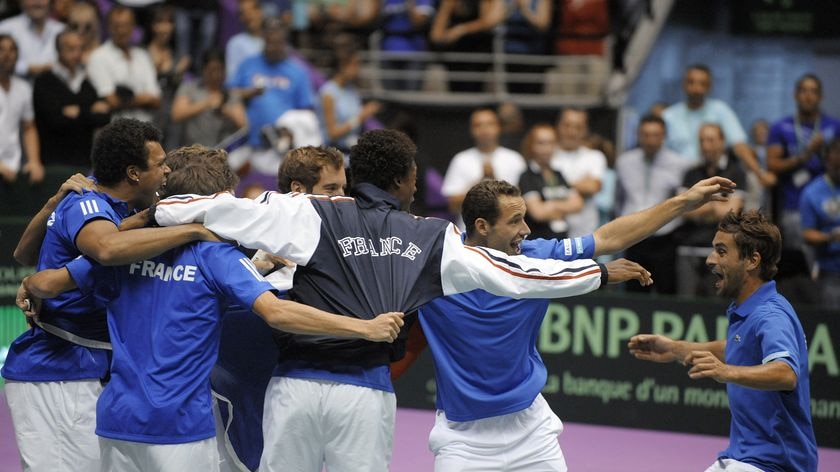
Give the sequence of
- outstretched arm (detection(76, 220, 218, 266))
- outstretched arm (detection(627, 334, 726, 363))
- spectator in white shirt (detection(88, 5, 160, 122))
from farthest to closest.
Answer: spectator in white shirt (detection(88, 5, 160, 122))
outstretched arm (detection(627, 334, 726, 363))
outstretched arm (detection(76, 220, 218, 266))

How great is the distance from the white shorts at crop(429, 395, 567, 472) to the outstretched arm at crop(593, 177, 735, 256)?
2.81 ft

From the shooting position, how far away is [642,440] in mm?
10016

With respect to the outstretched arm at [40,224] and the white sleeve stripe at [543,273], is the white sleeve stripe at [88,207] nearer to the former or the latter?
the outstretched arm at [40,224]

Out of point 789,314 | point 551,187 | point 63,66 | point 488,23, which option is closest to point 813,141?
point 551,187

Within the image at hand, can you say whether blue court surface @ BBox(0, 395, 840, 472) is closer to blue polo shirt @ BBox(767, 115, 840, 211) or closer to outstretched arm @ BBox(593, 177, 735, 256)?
blue polo shirt @ BBox(767, 115, 840, 211)

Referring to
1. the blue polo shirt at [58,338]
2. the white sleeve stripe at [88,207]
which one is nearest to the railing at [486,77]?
the blue polo shirt at [58,338]

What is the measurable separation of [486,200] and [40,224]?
209 cm

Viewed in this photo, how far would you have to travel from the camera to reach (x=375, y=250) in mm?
5105

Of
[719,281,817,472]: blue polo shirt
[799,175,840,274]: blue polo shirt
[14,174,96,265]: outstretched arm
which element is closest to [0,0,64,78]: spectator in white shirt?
[14,174,96,265]: outstretched arm

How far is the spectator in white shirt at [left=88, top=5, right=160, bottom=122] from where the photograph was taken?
1152 centimetres

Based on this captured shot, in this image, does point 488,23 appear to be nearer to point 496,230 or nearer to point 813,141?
point 813,141

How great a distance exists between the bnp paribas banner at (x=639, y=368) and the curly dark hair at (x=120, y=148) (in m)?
5.67

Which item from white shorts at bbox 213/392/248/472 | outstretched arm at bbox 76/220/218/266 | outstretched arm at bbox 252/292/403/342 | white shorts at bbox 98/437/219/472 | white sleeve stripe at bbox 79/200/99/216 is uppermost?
white sleeve stripe at bbox 79/200/99/216

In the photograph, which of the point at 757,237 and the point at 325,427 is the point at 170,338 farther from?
the point at 757,237
